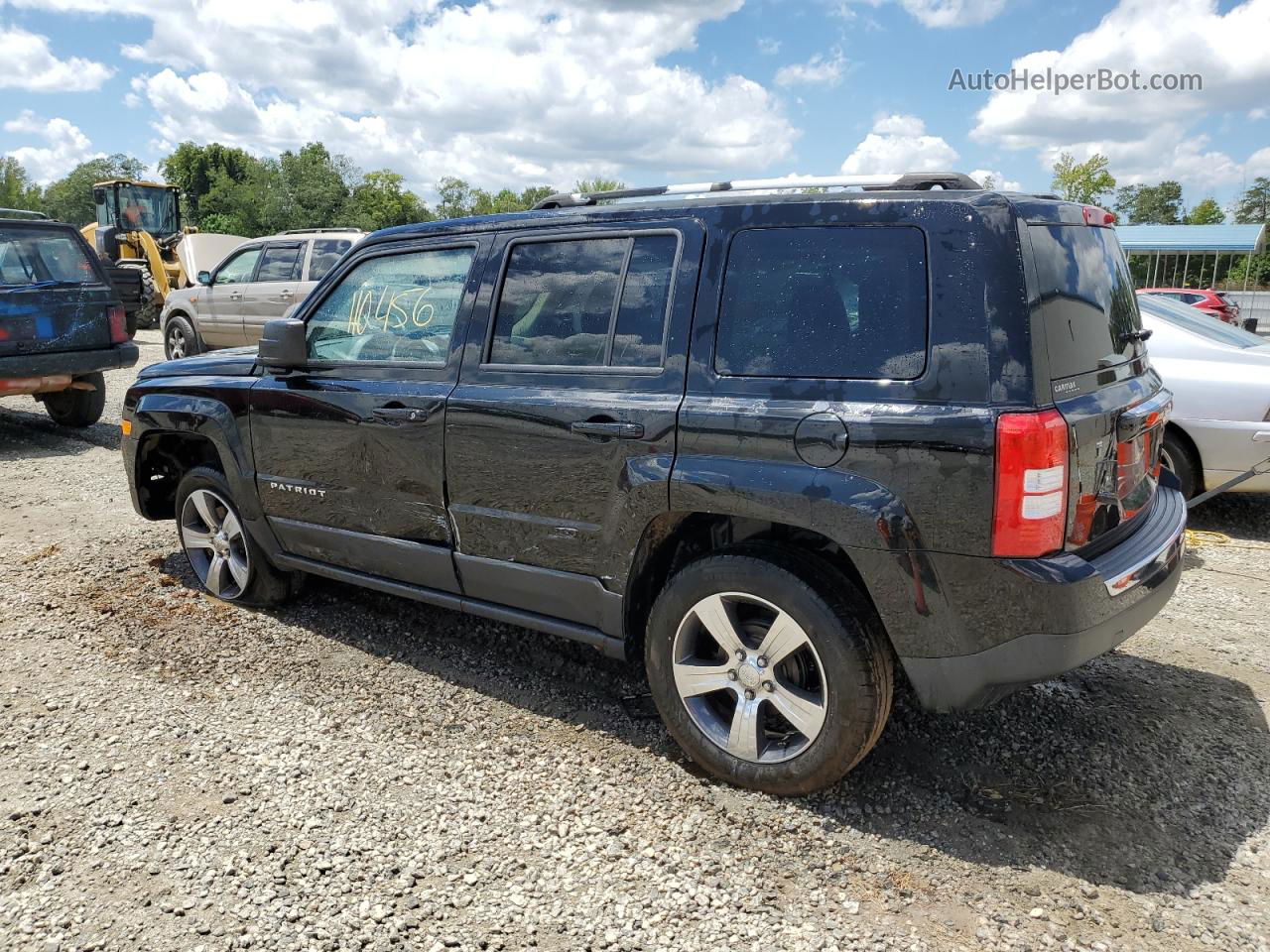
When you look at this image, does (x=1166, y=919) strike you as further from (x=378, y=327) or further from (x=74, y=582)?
(x=74, y=582)

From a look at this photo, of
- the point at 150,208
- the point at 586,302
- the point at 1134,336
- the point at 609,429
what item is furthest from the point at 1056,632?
the point at 150,208

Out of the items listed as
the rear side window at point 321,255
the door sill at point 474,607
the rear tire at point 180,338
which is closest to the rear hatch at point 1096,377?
the door sill at point 474,607

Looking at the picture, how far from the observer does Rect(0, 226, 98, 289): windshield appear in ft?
A: 28.7

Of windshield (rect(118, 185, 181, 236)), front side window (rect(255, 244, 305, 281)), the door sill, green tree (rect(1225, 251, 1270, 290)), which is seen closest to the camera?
the door sill

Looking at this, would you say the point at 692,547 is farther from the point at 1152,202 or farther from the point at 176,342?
the point at 1152,202

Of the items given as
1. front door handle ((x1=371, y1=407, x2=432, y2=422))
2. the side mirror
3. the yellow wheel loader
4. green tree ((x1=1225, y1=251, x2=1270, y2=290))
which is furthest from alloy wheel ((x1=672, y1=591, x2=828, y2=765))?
green tree ((x1=1225, y1=251, x2=1270, y2=290))

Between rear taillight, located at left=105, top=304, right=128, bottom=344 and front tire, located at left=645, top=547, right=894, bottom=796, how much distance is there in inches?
319

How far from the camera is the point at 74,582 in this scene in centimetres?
523

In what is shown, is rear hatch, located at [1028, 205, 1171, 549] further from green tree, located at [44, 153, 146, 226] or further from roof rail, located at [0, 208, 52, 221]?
green tree, located at [44, 153, 146, 226]

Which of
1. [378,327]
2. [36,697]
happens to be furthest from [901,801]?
[36,697]

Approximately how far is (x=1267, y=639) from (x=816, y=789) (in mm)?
2867

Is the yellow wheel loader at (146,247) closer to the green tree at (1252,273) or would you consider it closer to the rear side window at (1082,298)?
the rear side window at (1082,298)

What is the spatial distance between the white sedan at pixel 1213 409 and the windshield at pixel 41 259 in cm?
936

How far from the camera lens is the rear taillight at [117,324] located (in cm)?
922
